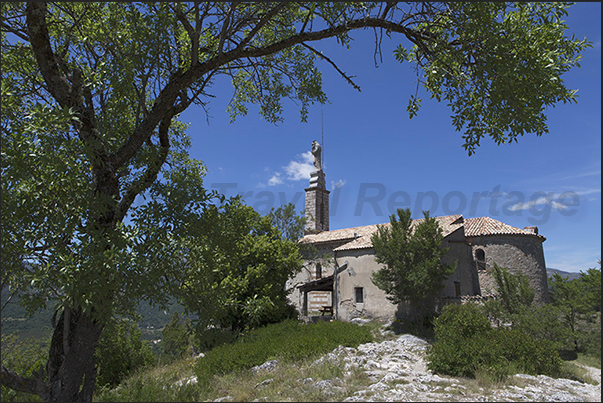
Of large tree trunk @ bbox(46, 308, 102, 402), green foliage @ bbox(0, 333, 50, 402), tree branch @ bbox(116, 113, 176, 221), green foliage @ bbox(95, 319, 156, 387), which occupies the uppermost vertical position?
tree branch @ bbox(116, 113, 176, 221)

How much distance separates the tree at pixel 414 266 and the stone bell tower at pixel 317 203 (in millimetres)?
12521

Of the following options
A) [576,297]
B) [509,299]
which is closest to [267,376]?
[509,299]

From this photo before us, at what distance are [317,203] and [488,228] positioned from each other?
14.3m

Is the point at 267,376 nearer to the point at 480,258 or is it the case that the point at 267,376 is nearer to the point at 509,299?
the point at 509,299

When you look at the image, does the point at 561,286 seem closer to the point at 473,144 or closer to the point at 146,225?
the point at 473,144

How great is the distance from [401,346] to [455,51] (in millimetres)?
11993

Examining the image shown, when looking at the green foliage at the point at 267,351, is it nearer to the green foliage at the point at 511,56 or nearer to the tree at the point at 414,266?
the tree at the point at 414,266

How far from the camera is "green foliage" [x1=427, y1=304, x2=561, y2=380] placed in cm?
970

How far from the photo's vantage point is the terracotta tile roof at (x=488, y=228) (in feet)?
71.5

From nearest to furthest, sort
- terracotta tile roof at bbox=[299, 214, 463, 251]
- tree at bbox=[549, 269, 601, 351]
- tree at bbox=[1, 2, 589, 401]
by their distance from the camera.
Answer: tree at bbox=[1, 2, 589, 401] < tree at bbox=[549, 269, 601, 351] < terracotta tile roof at bbox=[299, 214, 463, 251]

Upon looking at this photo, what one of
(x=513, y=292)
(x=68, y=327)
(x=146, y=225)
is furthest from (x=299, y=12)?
(x=513, y=292)

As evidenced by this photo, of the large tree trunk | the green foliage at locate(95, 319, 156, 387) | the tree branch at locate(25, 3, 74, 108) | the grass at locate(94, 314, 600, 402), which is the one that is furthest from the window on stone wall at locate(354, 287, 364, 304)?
the tree branch at locate(25, 3, 74, 108)

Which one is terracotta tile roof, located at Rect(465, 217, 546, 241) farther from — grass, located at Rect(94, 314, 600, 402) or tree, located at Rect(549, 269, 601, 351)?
grass, located at Rect(94, 314, 600, 402)

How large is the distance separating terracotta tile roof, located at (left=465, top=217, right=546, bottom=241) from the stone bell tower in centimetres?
1222
